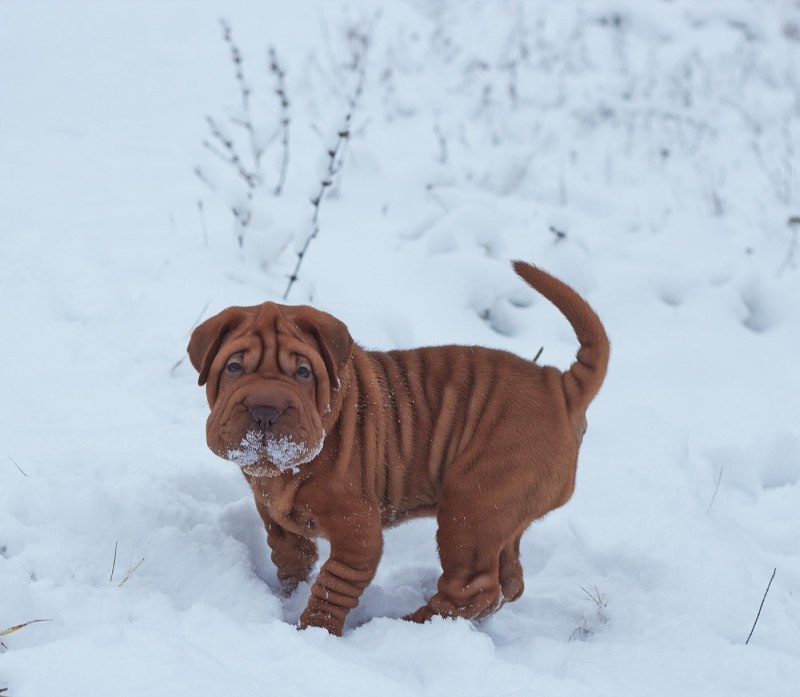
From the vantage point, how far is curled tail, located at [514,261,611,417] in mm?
2992

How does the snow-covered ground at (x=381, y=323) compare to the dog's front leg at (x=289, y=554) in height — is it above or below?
above

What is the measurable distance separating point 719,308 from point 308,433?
14.1 ft

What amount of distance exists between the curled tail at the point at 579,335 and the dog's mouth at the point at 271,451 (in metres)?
0.99

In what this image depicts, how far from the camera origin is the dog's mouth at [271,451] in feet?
8.11

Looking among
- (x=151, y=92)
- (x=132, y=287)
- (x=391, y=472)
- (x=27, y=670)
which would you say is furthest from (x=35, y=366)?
(x=151, y=92)

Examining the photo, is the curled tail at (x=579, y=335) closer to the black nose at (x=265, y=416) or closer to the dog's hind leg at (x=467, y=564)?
the dog's hind leg at (x=467, y=564)

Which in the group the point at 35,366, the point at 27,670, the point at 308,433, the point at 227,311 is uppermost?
the point at 227,311

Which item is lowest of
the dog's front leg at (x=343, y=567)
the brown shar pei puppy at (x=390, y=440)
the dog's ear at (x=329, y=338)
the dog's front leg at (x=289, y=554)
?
the dog's front leg at (x=289, y=554)

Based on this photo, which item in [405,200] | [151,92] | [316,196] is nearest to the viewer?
[316,196]

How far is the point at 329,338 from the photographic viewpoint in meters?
2.77

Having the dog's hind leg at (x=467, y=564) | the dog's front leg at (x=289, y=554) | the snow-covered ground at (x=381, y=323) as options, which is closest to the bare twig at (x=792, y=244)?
the snow-covered ground at (x=381, y=323)

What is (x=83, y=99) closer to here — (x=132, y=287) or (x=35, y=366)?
(x=132, y=287)

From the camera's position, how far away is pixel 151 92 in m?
7.98

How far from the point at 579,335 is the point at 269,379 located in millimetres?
1183
